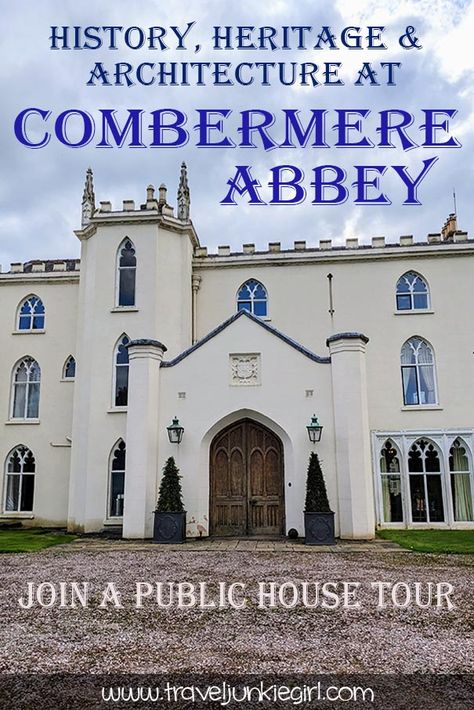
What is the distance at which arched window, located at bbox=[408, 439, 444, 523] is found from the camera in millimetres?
16422

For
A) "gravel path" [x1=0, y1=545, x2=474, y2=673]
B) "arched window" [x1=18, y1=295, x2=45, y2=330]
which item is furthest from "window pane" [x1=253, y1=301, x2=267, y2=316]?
"gravel path" [x1=0, y1=545, x2=474, y2=673]

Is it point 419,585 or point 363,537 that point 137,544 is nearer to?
point 363,537

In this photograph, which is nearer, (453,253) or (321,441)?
(321,441)

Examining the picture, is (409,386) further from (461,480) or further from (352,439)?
(352,439)

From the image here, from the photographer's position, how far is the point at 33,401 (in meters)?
19.8

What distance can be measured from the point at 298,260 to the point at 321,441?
7.37 m

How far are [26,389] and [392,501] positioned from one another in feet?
41.9

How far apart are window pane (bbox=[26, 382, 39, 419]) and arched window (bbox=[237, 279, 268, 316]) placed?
25.1ft

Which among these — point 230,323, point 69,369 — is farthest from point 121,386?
point 230,323

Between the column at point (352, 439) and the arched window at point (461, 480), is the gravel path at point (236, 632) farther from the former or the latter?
the arched window at point (461, 480)

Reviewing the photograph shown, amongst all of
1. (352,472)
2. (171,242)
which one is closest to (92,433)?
(171,242)

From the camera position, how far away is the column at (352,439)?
1332 cm

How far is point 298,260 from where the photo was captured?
19141 mm

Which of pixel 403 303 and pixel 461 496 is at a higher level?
pixel 403 303
